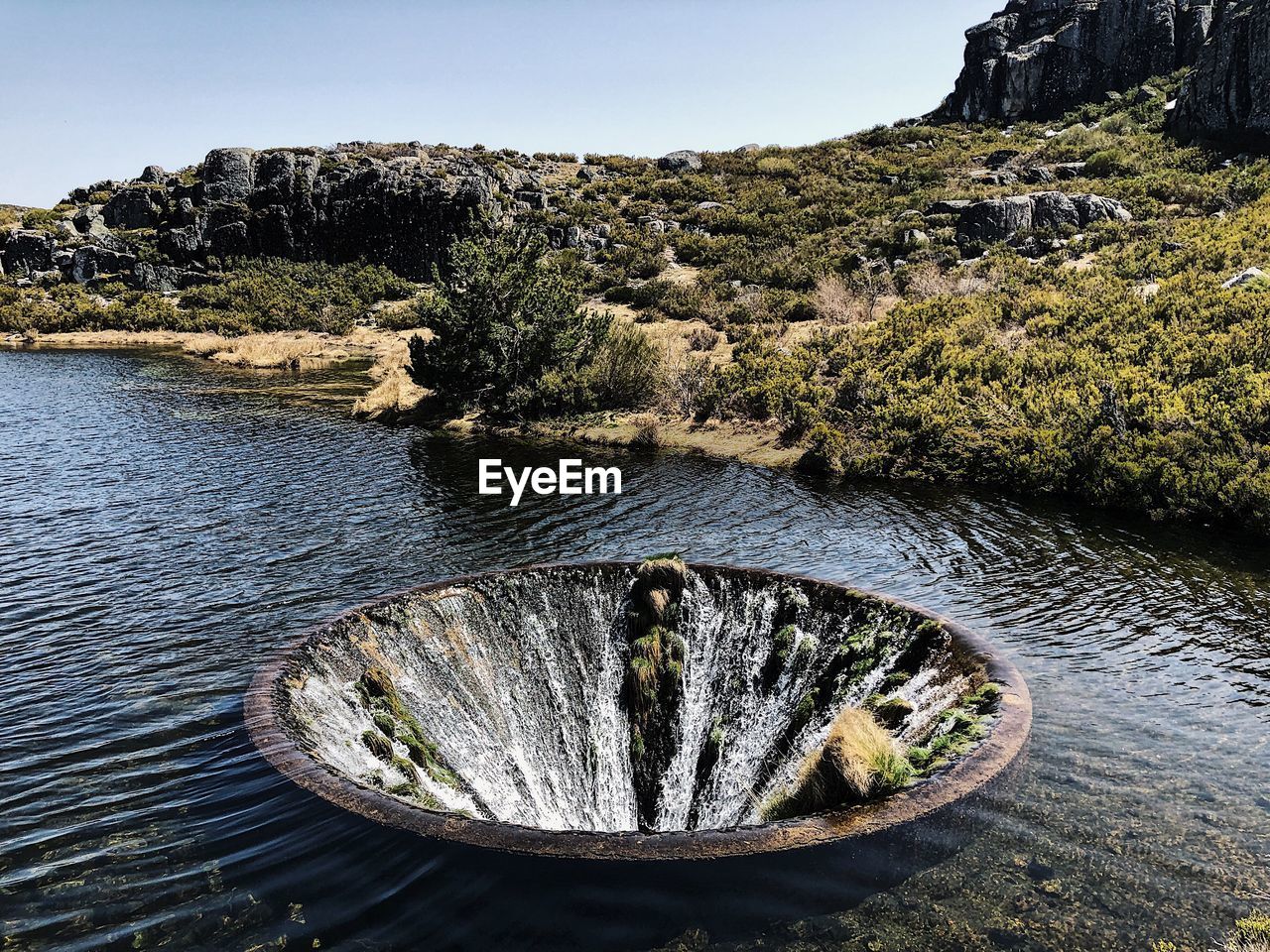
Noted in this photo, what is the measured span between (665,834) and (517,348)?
26.3 meters

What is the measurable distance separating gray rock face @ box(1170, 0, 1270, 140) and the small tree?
4957 centimetres

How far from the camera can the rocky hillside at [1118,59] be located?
181 ft

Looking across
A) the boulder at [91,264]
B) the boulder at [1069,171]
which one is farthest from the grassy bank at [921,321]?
the boulder at [91,264]

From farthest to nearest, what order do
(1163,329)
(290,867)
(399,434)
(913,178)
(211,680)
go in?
1. (913,178)
2. (399,434)
3. (1163,329)
4. (211,680)
5. (290,867)

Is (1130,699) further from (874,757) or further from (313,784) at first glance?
(313,784)

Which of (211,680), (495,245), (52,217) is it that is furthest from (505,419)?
(52,217)

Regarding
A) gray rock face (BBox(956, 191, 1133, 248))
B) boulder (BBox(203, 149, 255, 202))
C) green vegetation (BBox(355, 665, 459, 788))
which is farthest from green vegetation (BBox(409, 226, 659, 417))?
boulder (BBox(203, 149, 255, 202))

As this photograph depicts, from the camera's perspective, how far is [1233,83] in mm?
55906

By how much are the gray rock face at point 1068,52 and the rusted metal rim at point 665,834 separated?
85.4 metres

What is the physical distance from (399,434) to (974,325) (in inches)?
899

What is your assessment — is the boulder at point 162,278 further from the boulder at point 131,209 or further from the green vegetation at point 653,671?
the green vegetation at point 653,671

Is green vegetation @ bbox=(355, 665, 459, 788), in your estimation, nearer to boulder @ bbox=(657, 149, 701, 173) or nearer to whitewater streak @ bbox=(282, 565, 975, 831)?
whitewater streak @ bbox=(282, 565, 975, 831)

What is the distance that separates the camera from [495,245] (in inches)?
1347

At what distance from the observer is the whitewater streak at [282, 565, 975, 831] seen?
1105 cm
